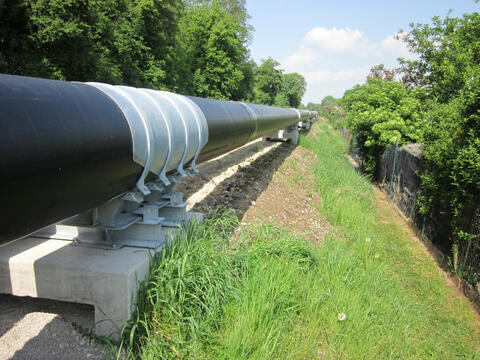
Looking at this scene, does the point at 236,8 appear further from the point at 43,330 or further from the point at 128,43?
the point at 43,330

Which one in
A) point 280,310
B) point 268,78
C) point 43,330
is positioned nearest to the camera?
point 43,330

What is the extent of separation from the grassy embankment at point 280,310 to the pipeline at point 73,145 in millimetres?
818

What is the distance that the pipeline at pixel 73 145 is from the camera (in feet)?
4.27

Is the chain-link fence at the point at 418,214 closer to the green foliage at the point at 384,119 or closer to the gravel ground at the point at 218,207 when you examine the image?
the green foliage at the point at 384,119

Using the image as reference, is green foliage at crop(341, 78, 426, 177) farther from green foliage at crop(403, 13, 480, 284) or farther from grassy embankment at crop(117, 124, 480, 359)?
grassy embankment at crop(117, 124, 480, 359)

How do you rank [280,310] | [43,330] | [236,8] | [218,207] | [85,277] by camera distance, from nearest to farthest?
[85,277]
[43,330]
[280,310]
[218,207]
[236,8]

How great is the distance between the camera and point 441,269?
18.1 ft

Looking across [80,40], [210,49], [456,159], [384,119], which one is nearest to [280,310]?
[456,159]

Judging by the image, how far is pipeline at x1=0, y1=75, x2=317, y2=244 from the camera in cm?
130

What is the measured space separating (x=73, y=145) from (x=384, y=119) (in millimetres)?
10699

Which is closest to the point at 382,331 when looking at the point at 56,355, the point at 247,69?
the point at 56,355

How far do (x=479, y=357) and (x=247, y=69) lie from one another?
44.3 metres

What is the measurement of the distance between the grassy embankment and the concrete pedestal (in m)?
0.15

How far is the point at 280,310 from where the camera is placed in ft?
9.04
